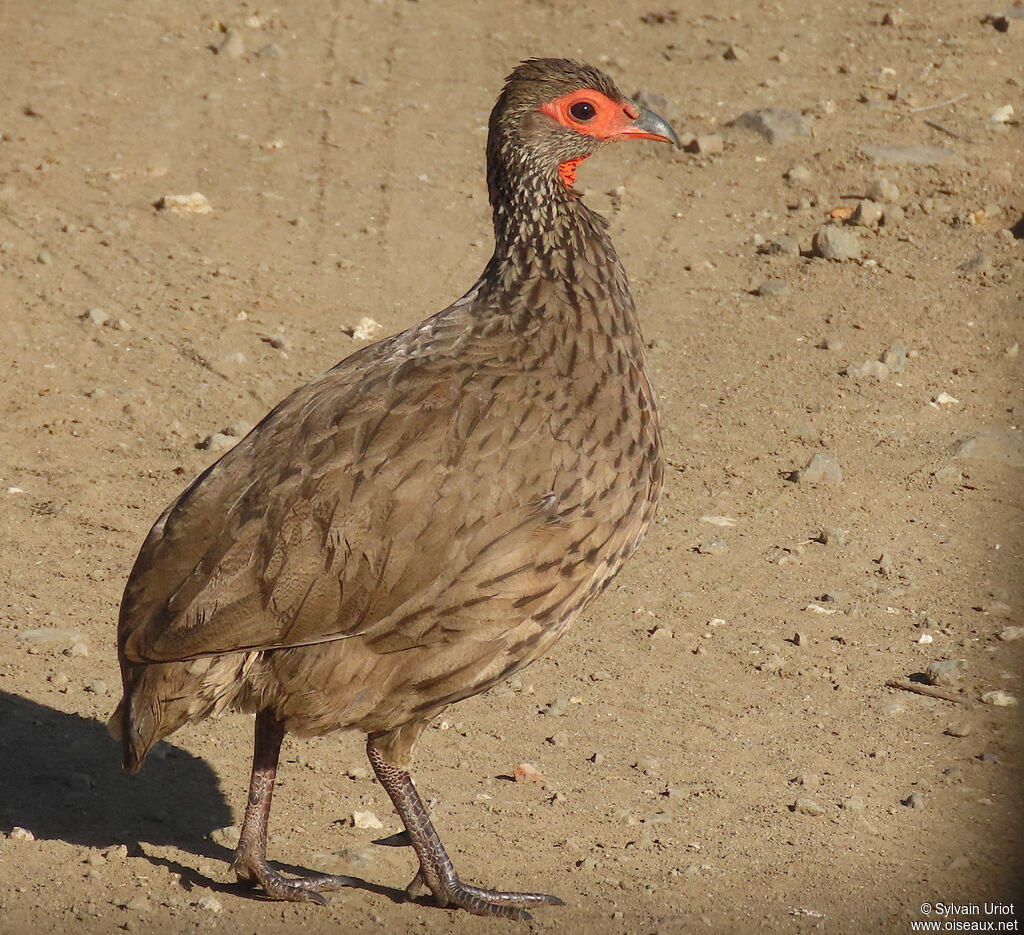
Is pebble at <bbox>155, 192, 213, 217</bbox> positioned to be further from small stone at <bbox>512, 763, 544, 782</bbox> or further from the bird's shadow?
small stone at <bbox>512, 763, 544, 782</bbox>

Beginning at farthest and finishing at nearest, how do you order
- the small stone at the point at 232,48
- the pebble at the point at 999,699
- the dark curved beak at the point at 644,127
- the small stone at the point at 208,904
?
the small stone at the point at 232,48
the pebble at the point at 999,699
the dark curved beak at the point at 644,127
the small stone at the point at 208,904

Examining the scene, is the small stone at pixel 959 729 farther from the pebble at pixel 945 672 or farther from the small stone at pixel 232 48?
the small stone at pixel 232 48

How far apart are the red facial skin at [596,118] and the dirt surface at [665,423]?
211cm

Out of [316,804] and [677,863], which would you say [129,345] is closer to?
[316,804]

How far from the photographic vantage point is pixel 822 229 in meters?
9.33

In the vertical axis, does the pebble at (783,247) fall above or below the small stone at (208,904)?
above

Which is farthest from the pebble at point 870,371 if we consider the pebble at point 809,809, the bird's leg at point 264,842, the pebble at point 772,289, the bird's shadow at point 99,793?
the bird's leg at point 264,842

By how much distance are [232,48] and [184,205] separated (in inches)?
105

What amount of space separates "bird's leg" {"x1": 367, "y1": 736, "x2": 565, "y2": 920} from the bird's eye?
2.26 metres

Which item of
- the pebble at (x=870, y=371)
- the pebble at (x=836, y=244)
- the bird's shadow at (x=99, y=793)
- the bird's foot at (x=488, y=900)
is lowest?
the bird's shadow at (x=99, y=793)

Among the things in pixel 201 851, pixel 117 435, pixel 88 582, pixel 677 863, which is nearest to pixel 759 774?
pixel 677 863

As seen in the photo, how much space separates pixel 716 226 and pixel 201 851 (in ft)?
19.6

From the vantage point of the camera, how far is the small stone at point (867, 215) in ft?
31.2

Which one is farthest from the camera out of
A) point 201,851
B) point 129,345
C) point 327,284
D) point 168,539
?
point 327,284
